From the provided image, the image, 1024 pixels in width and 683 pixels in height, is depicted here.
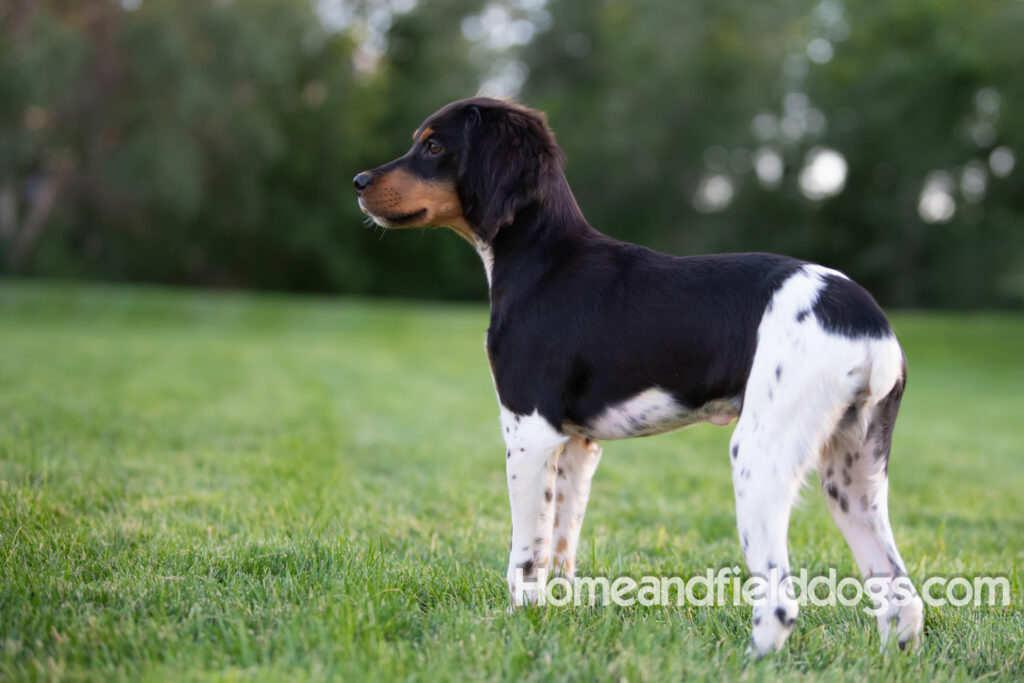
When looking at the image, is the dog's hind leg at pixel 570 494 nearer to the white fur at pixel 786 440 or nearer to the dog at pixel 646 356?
the dog at pixel 646 356

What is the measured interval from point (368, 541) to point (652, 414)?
1577 millimetres

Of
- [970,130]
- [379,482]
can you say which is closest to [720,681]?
[379,482]

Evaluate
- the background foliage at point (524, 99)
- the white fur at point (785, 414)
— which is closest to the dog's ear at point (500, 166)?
the white fur at point (785, 414)

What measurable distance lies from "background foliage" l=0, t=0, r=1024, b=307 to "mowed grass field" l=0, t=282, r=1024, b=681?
619 inches

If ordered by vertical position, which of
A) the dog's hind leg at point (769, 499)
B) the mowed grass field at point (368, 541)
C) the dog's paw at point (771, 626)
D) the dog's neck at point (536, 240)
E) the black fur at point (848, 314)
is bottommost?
the mowed grass field at point (368, 541)

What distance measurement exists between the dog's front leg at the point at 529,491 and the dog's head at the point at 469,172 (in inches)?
30.0

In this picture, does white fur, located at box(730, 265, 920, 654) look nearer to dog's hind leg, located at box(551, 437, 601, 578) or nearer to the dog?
the dog

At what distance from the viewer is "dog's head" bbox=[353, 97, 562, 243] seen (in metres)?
3.10

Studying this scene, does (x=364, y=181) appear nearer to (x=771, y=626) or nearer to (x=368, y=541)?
(x=368, y=541)

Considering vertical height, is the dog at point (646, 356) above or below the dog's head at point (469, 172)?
below

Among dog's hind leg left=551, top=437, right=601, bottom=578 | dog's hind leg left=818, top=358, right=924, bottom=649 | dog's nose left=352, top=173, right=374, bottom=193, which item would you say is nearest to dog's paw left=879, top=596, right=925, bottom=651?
dog's hind leg left=818, top=358, right=924, bottom=649

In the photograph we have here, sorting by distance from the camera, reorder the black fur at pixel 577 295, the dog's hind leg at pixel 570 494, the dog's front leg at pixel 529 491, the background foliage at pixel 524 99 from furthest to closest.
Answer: the background foliage at pixel 524 99 → the dog's hind leg at pixel 570 494 → the dog's front leg at pixel 529 491 → the black fur at pixel 577 295

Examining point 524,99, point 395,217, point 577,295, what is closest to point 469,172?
point 395,217

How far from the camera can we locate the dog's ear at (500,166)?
3.09 metres
